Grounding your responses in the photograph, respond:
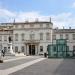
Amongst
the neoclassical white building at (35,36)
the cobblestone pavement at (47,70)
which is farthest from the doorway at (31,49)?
the cobblestone pavement at (47,70)

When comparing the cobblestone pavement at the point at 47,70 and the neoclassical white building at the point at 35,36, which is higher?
the neoclassical white building at the point at 35,36

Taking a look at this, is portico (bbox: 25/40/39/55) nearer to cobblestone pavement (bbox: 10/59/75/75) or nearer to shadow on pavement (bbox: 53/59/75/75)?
shadow on pavement (bbox: 53/59/75/75)

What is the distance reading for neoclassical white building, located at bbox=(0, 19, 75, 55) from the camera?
94312mm

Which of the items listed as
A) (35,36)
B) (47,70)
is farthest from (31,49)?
(47,70)

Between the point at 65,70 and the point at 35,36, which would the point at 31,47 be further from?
the point at 65,70

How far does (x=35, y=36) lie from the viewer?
9569 centimetres

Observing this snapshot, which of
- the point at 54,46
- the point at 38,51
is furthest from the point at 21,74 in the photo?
the point at 38,51

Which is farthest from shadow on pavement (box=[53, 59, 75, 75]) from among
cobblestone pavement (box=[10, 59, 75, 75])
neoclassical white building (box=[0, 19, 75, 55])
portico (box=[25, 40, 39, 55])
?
portico (box=[25, 40, 39, 55])

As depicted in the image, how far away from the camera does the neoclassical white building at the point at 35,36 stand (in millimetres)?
94312

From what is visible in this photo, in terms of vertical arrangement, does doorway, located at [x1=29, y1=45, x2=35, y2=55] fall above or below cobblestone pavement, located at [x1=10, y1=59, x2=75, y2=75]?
above

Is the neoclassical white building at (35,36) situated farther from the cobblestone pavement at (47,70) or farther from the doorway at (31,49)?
the cobblestone pavement at (47,70)

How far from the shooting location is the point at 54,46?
6644 centimetres

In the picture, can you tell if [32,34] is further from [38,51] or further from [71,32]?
[71,32]

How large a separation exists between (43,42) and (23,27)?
26.2 ft
